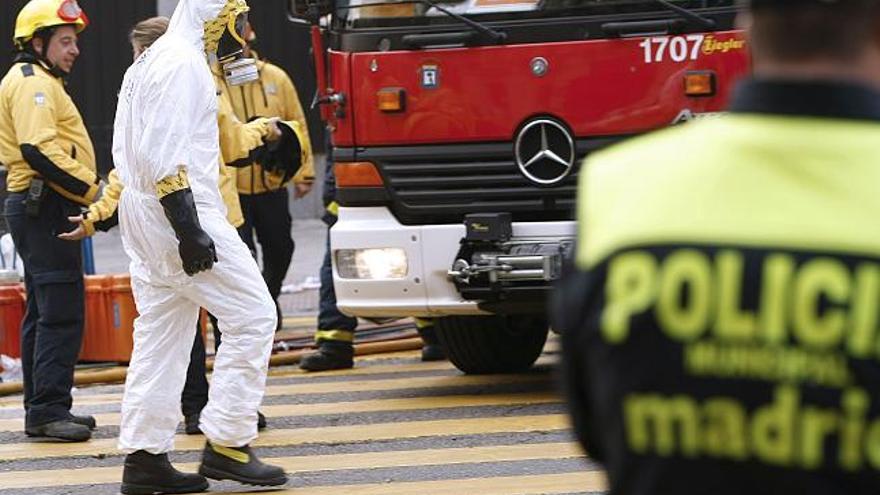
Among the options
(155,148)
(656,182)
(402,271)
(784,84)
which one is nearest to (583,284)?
(656,182)

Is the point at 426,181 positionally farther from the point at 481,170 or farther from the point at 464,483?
the point at 464,483

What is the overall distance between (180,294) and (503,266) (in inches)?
71.6

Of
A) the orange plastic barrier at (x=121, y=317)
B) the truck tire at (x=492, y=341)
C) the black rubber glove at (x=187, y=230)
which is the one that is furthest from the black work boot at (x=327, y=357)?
the black rubber glove at (x=187, y=230)

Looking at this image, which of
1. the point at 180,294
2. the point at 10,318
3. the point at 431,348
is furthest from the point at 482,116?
the point at 10,318

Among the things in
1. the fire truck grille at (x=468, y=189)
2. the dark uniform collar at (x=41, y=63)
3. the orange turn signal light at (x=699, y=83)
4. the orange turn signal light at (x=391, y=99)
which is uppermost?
the dark uniform collar at (x=41, y=63)

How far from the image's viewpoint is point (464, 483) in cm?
713

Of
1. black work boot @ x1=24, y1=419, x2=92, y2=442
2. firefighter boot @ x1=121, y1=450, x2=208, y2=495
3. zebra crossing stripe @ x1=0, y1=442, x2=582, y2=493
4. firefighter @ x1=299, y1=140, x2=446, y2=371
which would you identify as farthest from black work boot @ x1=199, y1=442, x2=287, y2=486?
firefighter @ x1=299, y1=140, x2=446, y2=371

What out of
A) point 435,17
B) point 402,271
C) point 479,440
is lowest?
point 479,440

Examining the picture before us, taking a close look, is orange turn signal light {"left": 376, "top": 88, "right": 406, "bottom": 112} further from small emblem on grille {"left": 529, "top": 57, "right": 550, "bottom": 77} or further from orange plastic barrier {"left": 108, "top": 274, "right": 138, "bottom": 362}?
orange plastic barrier {"left": 108, "top": 274, "right": 138, "bottom": 362}

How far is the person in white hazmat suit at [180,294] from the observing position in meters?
6.87

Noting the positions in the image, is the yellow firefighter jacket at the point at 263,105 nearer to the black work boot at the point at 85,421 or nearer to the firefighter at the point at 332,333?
the firefighter at the point at 332,333

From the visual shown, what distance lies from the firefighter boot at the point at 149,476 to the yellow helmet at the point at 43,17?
90.9 inches

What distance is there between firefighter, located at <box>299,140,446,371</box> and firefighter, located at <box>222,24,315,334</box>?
1.23 ft

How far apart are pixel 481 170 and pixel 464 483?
6.55ft
